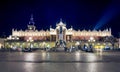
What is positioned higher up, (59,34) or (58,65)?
(59,34)

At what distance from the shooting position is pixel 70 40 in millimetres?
159000

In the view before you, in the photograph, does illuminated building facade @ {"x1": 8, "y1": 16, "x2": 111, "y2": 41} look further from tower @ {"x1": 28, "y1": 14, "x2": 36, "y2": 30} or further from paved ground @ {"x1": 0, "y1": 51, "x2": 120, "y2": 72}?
paved ground @ {"x1": 0, "y1": 51, "x2": 120, "y2": 72}

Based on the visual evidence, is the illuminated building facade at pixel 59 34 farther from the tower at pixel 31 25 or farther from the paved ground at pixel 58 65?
the paved ground at pixel 58 65

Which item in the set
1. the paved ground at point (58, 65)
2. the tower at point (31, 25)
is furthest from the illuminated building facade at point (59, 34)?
the paved ground at point (58, 65)

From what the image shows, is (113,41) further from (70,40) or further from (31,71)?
(31,71)

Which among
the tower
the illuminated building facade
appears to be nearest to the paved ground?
the illuminated building facade

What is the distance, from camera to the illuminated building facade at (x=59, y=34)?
161 meters

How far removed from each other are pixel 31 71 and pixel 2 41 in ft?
457

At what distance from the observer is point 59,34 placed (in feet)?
521

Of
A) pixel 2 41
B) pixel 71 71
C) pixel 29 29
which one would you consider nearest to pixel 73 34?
pixel 29 29

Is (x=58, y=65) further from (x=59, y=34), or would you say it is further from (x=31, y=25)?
(x=31, y=25)

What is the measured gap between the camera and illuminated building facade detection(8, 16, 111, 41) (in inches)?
6333

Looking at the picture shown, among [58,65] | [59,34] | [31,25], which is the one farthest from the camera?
[31,25]

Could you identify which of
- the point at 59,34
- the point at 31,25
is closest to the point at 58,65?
the point at 59,34
